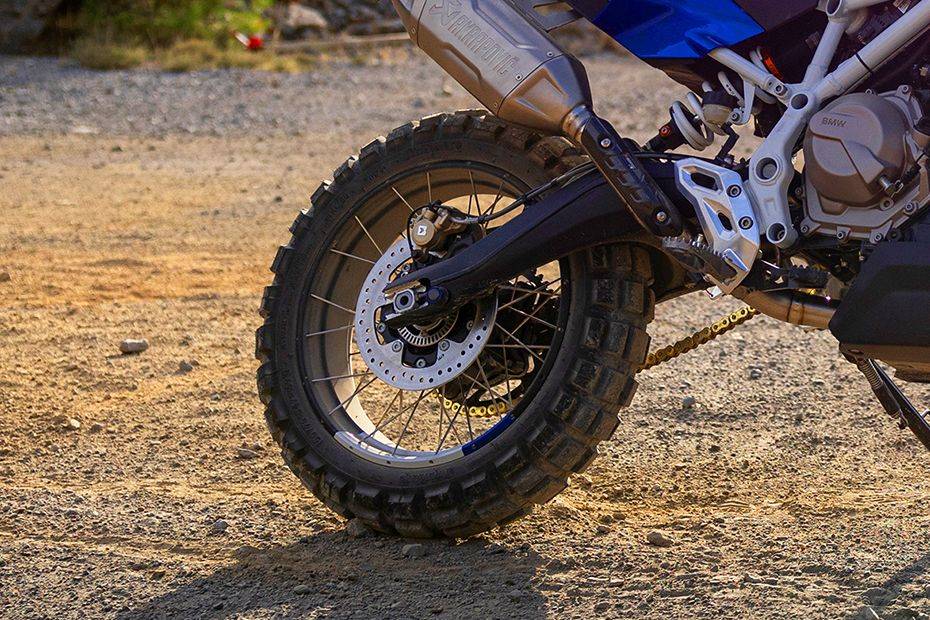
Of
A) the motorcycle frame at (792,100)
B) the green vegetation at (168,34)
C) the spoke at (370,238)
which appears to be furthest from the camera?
the green vegetation at (168,34)

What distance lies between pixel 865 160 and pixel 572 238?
84cm

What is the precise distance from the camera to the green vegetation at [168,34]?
1587cm

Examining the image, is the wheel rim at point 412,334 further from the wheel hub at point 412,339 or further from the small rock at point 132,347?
the small rock at point 132,347

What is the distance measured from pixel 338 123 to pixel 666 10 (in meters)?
9.20

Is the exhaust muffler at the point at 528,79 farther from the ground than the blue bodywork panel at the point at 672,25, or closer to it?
closer to it

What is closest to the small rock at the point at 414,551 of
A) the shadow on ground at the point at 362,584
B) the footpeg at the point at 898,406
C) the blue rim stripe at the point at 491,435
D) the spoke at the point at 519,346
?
the shadow on ground at the point at 362,584

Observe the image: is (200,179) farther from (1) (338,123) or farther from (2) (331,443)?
(2) (331,443)

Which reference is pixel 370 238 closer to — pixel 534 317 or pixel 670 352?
pixel 534 317

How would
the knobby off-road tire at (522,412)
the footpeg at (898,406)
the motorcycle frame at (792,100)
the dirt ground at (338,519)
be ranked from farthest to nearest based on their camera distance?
the footpeg at (898,406)
the knobby off-road tire at (522,412)
the dirt ground at (338,519)
the motorcycle frame at (792,100)

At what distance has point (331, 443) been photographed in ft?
14.0

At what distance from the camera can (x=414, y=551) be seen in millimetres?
4055

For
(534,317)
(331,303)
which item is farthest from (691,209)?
(331,303)

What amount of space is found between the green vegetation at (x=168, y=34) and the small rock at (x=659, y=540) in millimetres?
12611

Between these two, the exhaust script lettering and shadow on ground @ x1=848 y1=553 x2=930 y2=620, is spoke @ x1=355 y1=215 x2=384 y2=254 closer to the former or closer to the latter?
the exhaust script lettering
